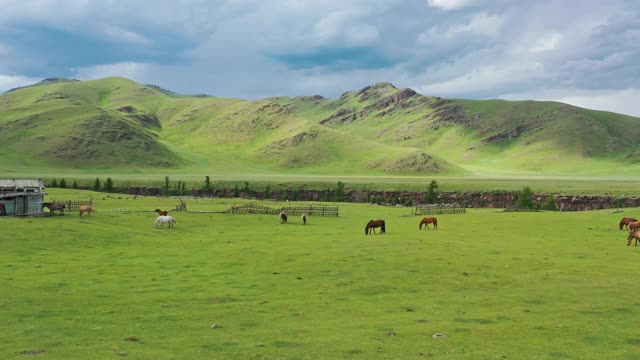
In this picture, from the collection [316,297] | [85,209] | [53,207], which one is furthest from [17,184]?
[316,297]

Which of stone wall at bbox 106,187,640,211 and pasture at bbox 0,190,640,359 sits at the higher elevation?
stone wall at bbox 106,187,640,211

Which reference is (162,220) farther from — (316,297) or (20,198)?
(316,297)

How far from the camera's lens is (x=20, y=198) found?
202 ft

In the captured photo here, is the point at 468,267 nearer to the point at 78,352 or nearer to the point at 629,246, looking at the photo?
the point at 629,246

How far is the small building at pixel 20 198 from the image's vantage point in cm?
5962

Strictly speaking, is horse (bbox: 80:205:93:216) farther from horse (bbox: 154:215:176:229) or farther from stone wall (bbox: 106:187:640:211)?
stone wall (bbox: 106:187:640:211)

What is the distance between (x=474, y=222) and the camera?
68.4 metres

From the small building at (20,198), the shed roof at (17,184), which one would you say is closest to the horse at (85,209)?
the small building at (20,198)

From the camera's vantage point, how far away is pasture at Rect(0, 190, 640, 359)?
1673 centimetres

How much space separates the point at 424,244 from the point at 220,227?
27.3 m

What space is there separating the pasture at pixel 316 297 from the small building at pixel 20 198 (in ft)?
39.6

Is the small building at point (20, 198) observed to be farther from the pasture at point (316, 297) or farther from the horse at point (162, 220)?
the horse at point (162, 220)

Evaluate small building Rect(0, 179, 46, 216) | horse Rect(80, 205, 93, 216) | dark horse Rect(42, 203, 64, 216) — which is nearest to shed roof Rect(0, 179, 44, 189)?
small building Rect(0, 179, 46, 216)

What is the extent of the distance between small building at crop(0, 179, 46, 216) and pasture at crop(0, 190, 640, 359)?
475 inches
